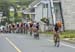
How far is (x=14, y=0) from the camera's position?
11306cm

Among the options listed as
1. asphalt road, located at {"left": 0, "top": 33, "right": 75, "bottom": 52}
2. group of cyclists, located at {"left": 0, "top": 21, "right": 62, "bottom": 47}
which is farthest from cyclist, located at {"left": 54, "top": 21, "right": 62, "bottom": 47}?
asphalt road, located at {"left": 0, "top": 33, "right": 75, "bottom": 52}

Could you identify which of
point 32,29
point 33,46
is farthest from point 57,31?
point 32,29

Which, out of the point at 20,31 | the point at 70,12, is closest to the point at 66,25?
A: the point at 70,12

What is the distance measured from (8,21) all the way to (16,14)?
423 cm

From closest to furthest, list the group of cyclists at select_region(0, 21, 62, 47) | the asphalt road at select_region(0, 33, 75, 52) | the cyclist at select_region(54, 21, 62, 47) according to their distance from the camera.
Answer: the asphalt road at select_region(0, 33, 75, 52), the cyclist at select_region(54, 21, 62, 47), the group of cyclists at select_region(0, 21, 62, 47)

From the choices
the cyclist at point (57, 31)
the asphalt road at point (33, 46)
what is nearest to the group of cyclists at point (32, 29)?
the cyclist at point (57, 31)

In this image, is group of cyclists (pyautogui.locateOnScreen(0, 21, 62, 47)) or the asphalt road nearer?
the asphalt road

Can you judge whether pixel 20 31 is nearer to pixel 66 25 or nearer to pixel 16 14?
pixel 66 25

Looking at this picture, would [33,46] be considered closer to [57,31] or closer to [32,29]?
[57,31]

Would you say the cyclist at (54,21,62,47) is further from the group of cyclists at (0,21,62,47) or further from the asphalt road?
the asphalt road

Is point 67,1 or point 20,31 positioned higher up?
point 67,1

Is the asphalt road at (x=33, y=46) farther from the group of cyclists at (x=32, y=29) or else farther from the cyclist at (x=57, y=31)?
the group of cyclists at (x=32, y=29)

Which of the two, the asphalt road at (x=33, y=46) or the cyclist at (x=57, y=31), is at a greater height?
the cyclist at (x=57, y=31)

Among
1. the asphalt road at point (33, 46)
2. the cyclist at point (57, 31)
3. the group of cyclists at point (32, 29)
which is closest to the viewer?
the asphalt road at point (33, 46)
